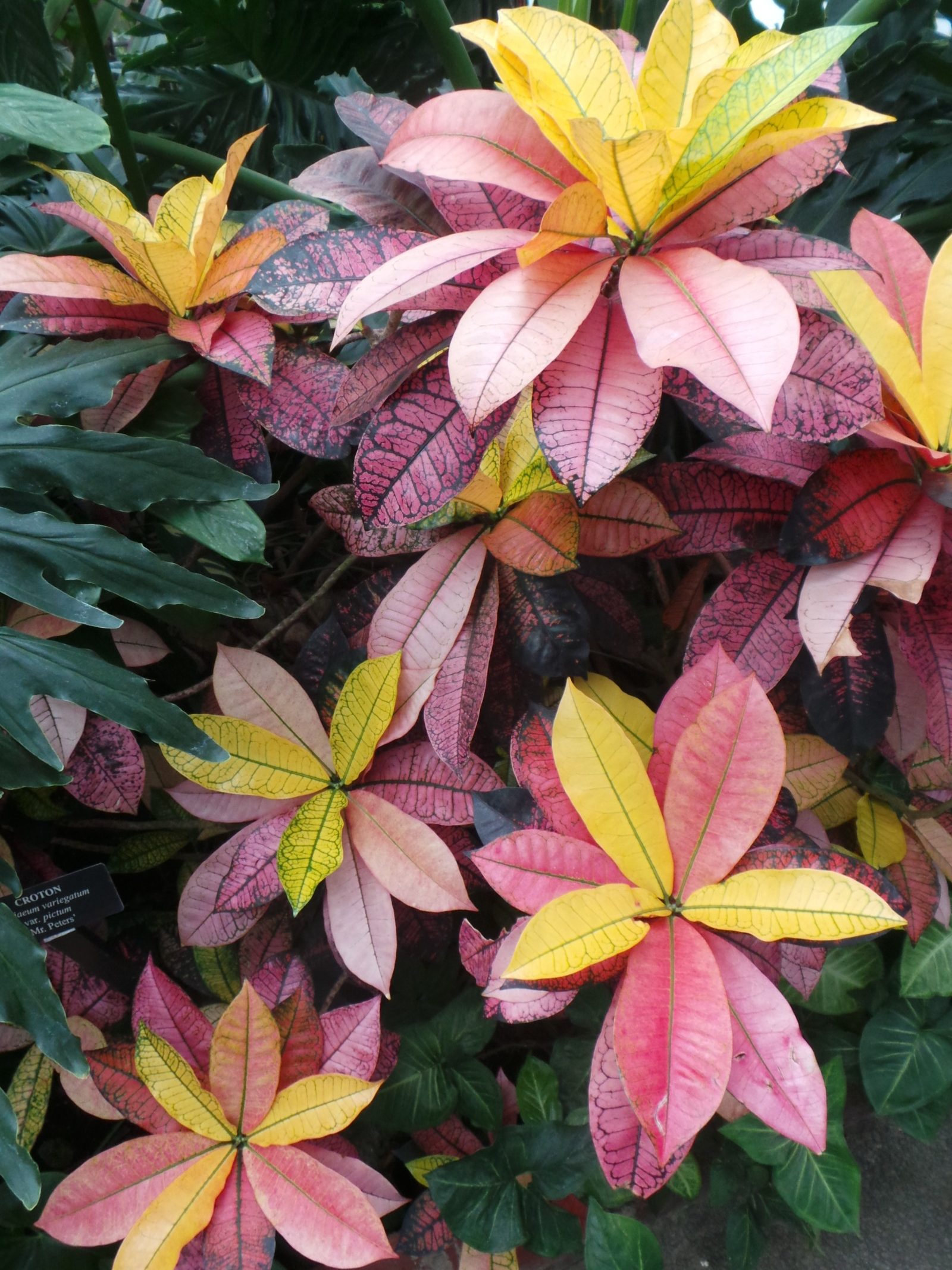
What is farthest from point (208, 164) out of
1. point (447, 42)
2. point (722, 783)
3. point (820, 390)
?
point (722, 783)

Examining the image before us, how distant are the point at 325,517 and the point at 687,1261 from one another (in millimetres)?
957

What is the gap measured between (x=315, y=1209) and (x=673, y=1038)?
349 mm

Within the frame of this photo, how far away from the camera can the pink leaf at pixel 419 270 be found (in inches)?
18.6

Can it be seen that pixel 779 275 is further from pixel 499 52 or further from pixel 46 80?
pixel 46 80

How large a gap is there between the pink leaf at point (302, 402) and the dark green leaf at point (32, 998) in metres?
0.39

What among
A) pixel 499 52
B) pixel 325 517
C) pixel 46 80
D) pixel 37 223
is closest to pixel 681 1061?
pixel 325 517

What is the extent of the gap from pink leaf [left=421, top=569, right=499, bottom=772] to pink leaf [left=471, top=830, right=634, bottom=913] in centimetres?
10

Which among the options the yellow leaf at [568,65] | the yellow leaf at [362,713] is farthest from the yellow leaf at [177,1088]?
the yellow leaf at [568,65]

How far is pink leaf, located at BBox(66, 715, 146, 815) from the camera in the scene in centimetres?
69

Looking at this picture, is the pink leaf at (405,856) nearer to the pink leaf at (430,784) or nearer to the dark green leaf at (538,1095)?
the pink leaf at (430,784)

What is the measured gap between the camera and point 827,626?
546 millimetres

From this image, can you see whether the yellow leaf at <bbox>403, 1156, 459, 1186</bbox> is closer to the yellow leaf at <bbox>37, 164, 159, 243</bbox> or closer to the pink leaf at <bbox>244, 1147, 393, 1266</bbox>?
the pink leaf at <bbox>244, 1147, 393, 1266</bbox>

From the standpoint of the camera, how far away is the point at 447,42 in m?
0.83

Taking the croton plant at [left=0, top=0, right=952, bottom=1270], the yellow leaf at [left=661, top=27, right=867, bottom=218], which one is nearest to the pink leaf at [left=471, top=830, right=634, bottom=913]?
the croton plant at [left=0, top=0, right=952, bottom=1270]
